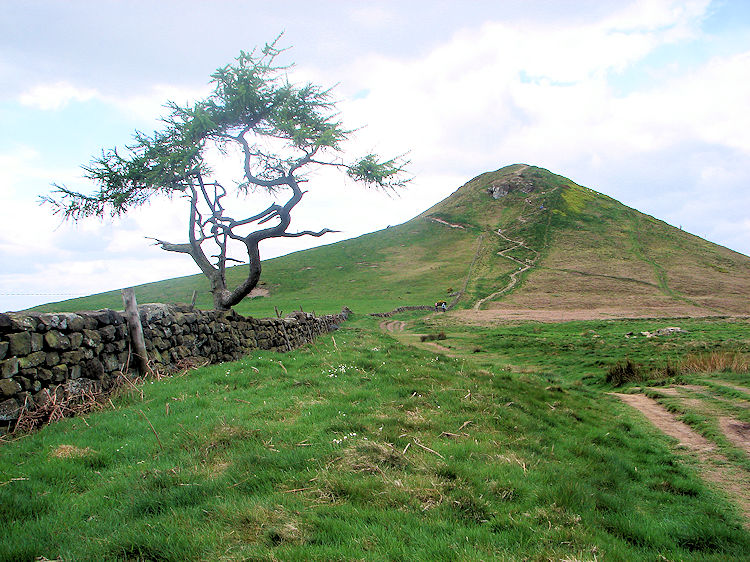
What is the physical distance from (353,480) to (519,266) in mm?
73549

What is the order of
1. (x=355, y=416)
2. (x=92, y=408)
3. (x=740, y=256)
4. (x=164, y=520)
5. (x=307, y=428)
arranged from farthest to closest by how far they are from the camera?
(x=740, y=256)
(x=92, y=408)
(x=355, y=416)
(x=307, y=428)
(x=164, y=520)

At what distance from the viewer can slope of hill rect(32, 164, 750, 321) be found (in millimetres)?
56688

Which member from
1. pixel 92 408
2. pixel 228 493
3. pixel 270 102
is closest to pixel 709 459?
pixel 228 493

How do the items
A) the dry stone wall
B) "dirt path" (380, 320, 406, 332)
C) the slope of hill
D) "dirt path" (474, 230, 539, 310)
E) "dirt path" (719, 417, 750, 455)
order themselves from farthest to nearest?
"dirt path" (474, 230, 539, 310)
the slope of hill
"dirt path" (380, 320, 406, 332)
"dirt path" (719, 417, 750, 455)
the dry stone wall

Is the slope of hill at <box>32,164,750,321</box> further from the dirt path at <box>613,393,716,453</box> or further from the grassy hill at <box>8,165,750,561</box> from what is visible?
the grassy hill at <box>8,165,750,561</box>

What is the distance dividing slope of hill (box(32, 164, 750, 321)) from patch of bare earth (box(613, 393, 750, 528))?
113 ft

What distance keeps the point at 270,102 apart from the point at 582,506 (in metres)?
22.2

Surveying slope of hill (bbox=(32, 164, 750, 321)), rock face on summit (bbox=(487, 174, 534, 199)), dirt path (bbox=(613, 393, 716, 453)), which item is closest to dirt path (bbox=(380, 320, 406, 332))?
slope of hill (bbox=(32, 164, 750, 321))

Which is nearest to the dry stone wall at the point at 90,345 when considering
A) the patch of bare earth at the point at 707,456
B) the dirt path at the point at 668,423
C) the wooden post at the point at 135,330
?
the wooden post at the point at 135,330

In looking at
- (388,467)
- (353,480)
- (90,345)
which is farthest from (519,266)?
(353,480)

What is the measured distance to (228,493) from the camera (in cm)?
448

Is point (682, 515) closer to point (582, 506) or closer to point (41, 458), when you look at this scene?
point (582, 506)

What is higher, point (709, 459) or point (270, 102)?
point (270, 102)

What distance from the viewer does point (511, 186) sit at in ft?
358
